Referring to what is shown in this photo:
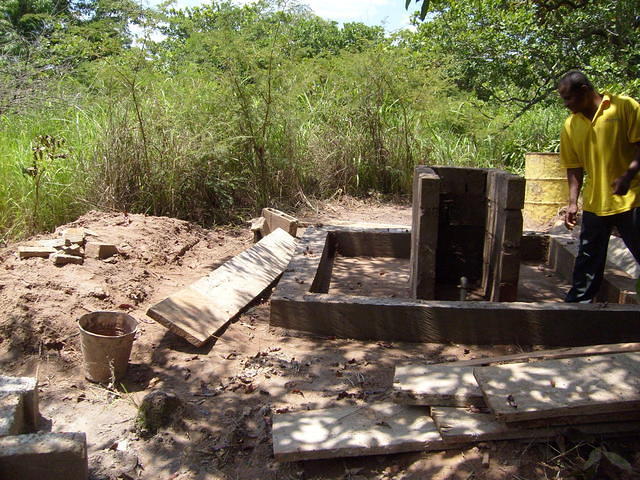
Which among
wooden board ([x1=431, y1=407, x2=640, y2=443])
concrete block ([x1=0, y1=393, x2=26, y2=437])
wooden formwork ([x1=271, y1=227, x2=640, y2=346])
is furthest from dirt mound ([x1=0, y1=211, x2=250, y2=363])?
wooden board ([x1=431, y1=407, x2=640, y2=443])

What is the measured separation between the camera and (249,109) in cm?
822

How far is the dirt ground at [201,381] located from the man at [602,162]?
997 mm

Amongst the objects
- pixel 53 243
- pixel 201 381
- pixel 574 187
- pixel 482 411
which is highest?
pixel 574 187

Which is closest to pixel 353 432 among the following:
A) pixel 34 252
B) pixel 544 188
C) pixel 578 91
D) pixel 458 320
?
pixel 458 320

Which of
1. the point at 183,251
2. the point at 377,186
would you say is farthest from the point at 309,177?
the point at 183,251

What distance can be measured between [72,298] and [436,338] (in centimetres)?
268

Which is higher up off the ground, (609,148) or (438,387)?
(609,148)

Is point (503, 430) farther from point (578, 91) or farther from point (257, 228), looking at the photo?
point (257, 228)

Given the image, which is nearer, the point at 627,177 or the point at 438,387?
the point at 438,387

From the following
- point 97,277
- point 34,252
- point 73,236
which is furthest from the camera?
point 73,236

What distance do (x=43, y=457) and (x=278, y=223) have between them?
4647 mm

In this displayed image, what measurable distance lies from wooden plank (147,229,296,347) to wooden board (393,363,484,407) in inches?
60.2

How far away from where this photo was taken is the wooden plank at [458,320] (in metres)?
4.04

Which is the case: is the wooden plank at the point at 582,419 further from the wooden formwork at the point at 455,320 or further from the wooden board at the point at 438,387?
the wooden formwork at the point at 455,320
